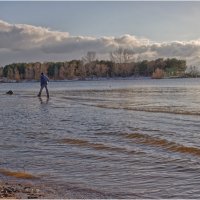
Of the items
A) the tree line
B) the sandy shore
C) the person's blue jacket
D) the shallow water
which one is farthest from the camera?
the tree line

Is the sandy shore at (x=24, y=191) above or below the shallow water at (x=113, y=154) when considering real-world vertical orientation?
above

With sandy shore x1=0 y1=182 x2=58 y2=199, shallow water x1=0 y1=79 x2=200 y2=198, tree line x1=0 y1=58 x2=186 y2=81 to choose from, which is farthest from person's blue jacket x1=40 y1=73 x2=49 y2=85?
tree line x1=0 y1=58 x2=186 y2=81

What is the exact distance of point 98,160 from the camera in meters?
11.2

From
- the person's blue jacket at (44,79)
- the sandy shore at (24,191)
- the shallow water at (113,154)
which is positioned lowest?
the shallow water at (113,154)

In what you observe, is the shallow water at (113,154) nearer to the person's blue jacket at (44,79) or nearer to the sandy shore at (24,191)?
the sandy shore at (24,191)

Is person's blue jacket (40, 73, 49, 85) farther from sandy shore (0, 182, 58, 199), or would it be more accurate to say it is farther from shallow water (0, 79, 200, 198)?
sandy shore (0, 182, 58, 199)

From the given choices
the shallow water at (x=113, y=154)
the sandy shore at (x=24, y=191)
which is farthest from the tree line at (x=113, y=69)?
the sandy shore at (x=24, y=191)

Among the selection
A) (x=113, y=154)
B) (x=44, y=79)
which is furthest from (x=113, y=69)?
(x=113, y=154)

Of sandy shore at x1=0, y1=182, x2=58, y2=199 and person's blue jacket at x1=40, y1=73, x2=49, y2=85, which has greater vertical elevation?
person's blue jacket at x1=40, y1=73, x2=49, y2=85

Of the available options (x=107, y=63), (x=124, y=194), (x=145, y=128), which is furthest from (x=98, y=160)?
(x=107, y=63)

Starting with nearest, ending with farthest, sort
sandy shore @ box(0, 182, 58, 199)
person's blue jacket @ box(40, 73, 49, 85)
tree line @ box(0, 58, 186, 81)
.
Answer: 1. sandy shore @ box(0, 182, 58, 199)
2. person's blue jacket @ box(40, 73, 49, 85)
3. tree line @ box(0, 58, 186, 81)

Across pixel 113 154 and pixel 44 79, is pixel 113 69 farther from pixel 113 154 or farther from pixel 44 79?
pixel 113 154

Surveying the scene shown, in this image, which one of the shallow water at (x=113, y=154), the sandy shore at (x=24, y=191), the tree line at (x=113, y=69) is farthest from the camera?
the tree line at (x=113, y=69)

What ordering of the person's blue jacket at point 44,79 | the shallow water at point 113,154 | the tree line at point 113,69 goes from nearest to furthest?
1. the shallow water at point 113,154
2. the person's blue jacket at point 44,79
3. the tree line at point 113,69
